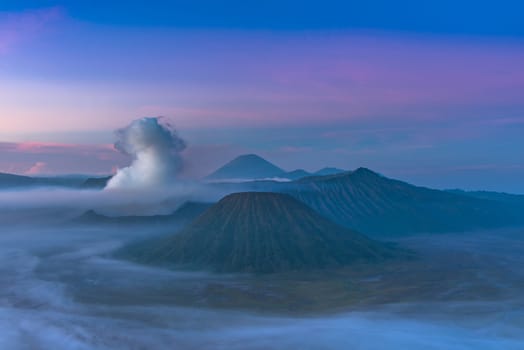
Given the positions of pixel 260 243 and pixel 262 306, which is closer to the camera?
pixel 262 306

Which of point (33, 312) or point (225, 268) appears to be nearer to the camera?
point (33, 312)

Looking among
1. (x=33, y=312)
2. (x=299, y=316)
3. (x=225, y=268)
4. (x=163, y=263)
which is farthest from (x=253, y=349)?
(x=163, y=263)

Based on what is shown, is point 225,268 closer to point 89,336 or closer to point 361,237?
point 361,237

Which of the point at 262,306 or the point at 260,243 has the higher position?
the point at 260,243

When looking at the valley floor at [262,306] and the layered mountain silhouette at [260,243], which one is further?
the layered mountain silhouette at [260,243]

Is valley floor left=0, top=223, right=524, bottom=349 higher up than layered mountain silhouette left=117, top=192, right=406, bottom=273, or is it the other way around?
layered mountain silhouette left=117, top=192, right=406, bottom=273

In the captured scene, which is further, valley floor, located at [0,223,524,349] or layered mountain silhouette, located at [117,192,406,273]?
layered mountain silhouette, located at [117,192,406,273]

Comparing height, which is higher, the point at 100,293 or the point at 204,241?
the point at 204,241

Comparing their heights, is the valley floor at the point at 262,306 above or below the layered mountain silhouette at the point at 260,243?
below
